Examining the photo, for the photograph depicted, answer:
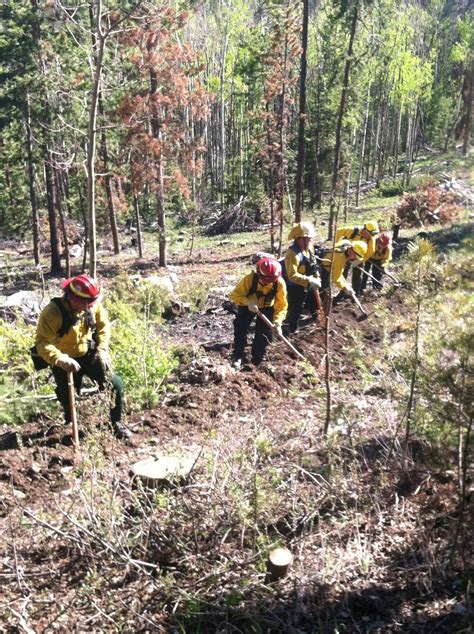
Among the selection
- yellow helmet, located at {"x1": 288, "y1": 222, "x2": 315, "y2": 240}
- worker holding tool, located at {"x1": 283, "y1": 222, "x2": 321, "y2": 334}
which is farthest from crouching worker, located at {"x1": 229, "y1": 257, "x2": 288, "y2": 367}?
yellow helmet, located at {"x1": 288, "y1": 222, "x2": 315, "y2": 240}

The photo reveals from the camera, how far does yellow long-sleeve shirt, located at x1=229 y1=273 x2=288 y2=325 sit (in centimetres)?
750

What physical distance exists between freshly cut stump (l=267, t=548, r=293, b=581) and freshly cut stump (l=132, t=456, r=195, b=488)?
1004 millimetres

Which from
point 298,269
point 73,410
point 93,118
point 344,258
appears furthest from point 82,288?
point 344,258

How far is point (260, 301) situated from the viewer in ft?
25.0

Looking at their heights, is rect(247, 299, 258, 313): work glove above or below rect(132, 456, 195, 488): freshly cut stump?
above

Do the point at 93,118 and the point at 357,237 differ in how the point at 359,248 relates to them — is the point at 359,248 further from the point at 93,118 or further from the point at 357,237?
the point at 93,118

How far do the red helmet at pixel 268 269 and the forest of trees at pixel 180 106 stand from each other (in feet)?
4.21

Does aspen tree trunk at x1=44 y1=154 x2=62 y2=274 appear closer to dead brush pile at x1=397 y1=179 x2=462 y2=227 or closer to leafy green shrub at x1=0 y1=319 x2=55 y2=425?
dead brush pile at x1=397 y1=179 x2=462 y2=227

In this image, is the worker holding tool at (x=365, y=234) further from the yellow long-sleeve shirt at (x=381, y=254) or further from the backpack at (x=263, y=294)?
the backpack at (x=263, y=294)

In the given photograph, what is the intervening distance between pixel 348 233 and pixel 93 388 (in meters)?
5.91

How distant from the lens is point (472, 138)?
161 feet

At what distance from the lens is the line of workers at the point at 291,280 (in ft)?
24.5

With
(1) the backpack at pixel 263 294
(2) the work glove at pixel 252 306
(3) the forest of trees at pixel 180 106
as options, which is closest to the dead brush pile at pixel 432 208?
(3) the forest of trees at pixel 180 106

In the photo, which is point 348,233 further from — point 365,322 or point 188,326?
point 188,326
